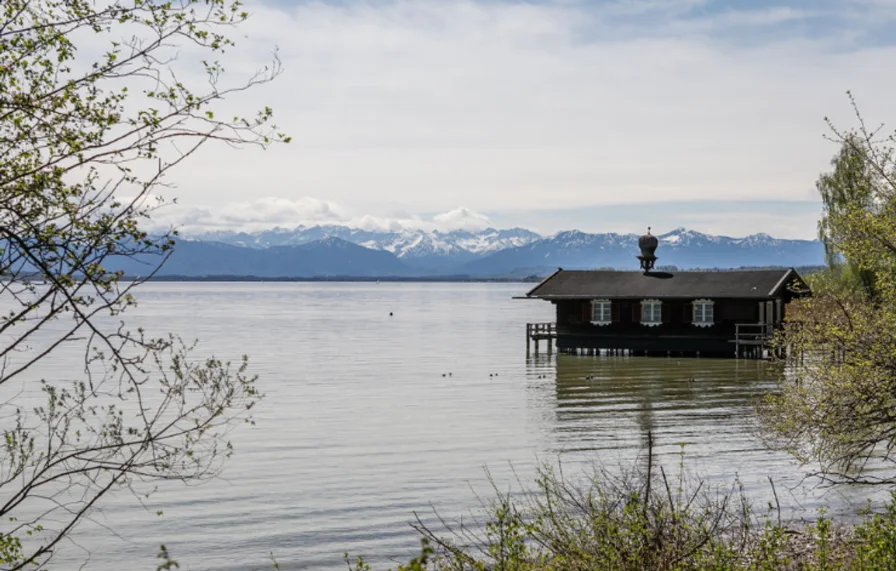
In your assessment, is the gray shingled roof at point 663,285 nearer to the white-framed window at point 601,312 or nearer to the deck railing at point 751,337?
the white-framed window at point 601,312

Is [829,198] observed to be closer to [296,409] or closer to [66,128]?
[296,409]

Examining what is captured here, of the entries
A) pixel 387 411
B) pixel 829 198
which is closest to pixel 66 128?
pixel 387 411

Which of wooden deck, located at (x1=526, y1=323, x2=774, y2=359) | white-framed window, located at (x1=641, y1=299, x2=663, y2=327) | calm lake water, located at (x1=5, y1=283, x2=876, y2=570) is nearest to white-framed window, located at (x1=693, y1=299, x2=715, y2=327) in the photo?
wooden deck, located at (x1=526, y1=323, x2=774, y2=359)

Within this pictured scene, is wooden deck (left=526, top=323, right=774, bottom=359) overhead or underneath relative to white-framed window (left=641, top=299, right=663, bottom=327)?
underneath

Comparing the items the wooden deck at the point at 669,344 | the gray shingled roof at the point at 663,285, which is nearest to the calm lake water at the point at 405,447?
the wooden deck at the point at 669,344

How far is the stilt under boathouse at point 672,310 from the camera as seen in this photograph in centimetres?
6134

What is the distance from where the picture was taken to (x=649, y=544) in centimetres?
1094

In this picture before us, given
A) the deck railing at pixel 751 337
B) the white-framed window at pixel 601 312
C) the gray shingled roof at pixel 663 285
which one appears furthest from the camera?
the white-framed window at pixel 601 312

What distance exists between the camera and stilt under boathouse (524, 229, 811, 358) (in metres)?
61.3

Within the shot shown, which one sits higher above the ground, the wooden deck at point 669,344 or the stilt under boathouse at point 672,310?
the stilt under boathouse at point 672,310

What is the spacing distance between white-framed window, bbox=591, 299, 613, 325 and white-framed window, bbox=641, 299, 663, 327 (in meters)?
2.30

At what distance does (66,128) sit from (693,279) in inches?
2366

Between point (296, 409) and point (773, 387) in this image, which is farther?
point (773, 387)

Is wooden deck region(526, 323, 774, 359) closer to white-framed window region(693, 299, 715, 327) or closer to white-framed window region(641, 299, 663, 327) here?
white-framed window region(641, 299, 663, 327)
